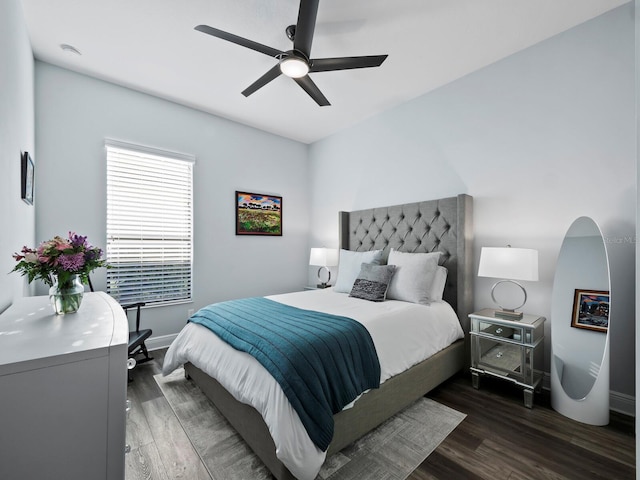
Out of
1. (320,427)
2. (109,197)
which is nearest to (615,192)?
(320,427)

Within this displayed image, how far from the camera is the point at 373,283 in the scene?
283 centimetres

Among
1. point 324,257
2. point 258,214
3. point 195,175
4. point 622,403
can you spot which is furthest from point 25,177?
point 622,403

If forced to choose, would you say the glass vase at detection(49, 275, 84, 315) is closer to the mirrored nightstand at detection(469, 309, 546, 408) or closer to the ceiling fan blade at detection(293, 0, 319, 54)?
the ceiling fan blade at detection(293, 0, 319, 54)

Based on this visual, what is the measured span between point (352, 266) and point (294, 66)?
2.04 metres

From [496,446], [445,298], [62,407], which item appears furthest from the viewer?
[445,298]

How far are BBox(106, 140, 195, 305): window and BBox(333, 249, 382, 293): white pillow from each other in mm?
1947

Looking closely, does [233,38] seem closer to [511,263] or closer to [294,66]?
[294,66]

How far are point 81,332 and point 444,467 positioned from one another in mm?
1910

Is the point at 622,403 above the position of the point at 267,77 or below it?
below

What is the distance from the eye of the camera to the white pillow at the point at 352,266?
3.17 m

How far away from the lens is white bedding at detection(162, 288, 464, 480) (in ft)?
4.53

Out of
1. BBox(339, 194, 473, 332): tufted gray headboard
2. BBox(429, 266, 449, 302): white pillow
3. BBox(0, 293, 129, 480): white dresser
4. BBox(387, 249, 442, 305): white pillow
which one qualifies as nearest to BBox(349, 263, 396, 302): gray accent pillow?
BBox(387, 249, 442, 305): white pillow

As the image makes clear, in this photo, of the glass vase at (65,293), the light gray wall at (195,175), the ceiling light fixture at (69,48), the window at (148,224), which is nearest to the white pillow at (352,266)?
the light gray wall at (195,175)

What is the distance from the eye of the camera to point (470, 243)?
286cm
